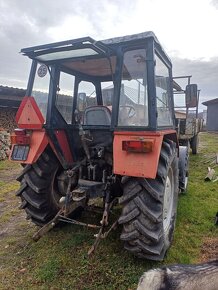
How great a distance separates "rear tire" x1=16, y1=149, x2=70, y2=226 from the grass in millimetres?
370

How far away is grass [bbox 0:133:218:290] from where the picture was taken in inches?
110

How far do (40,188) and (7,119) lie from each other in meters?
8.65

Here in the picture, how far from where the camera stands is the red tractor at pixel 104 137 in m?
2.78

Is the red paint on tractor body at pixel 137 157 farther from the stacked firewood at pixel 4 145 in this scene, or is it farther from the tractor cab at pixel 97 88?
the stacked firewood at pixel 4 145

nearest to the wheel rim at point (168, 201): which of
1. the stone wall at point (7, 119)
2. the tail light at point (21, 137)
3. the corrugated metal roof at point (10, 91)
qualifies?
the tail light at point (21, 137)

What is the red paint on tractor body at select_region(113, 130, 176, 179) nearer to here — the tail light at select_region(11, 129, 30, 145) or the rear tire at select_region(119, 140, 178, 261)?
the rear tire at select_region(119, 140, 178, 261)

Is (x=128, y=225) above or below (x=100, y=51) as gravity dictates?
below

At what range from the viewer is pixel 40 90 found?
3.59m

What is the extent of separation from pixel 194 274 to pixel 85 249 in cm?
169

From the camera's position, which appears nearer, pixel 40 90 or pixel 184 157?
pixel 40 90

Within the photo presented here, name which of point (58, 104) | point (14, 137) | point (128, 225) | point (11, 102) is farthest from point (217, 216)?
point (11, 102)

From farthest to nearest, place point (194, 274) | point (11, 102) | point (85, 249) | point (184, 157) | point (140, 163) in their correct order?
point (11, 102) → point (184, 157) → point (85, 249) → point (140, 163) → point (194, 274)

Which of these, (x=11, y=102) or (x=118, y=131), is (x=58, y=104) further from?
(x=11, y=102)

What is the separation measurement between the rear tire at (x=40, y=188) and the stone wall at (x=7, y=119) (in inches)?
314
